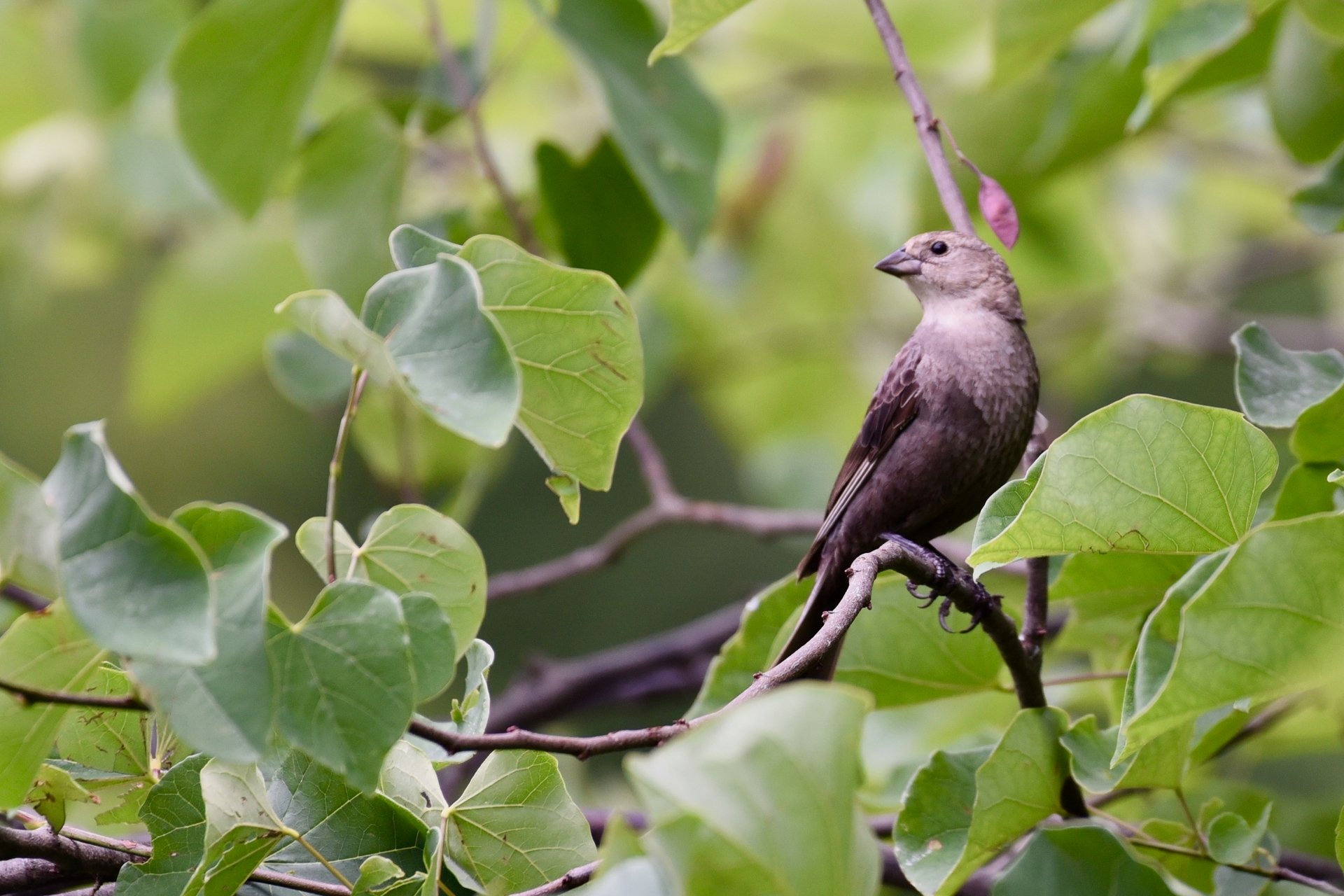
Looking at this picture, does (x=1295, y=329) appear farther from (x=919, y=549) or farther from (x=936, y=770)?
(x=936, y=770)

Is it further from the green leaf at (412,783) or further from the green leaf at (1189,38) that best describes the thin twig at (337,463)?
the green leaf at (1189,38)

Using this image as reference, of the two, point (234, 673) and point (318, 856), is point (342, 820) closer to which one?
point (318, 856)

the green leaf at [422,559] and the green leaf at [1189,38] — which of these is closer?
the green leaf at [422,559]

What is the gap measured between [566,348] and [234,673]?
1.73 feet

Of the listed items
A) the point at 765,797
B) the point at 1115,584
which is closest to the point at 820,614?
the point at 1115,584

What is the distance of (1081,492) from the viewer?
1.39m

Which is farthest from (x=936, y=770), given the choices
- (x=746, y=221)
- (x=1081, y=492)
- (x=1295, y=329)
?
(x=1295, y=329)

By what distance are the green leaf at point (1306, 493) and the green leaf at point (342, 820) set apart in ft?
4.11

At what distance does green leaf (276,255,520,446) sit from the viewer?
1.21 m

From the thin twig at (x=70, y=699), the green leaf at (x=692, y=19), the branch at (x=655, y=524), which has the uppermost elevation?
the green leaf at (x=692, y=19)

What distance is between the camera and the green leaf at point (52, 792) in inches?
55.5

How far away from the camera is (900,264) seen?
2957 millimetres

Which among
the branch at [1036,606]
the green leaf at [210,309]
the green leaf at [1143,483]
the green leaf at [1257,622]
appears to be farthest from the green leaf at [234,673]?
the green leaf at [210,309]

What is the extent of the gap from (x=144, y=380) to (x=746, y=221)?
81.7 inches
